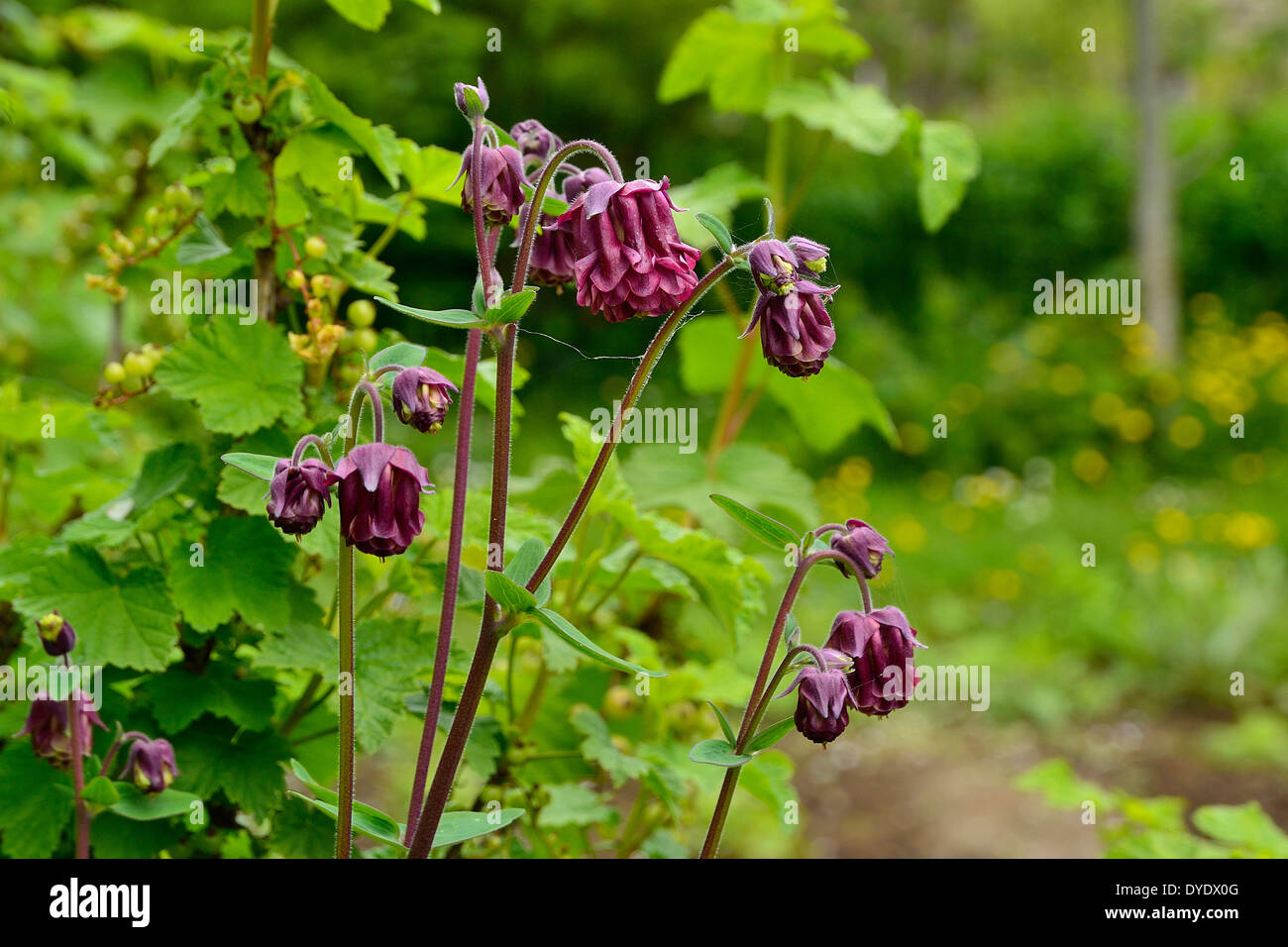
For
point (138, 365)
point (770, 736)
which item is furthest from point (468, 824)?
point (138, 365)

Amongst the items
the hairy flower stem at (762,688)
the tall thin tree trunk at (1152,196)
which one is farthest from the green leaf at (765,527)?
the tall thin tree trunk at (1152,196)

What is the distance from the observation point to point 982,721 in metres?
3.76

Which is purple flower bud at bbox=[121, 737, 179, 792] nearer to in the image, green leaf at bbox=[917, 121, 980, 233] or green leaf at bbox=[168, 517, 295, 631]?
green leaf at bbox=[168, 517, 295, 631]

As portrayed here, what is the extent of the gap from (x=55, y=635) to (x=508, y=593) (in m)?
0.44

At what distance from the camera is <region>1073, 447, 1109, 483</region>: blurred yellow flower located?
5.41 m

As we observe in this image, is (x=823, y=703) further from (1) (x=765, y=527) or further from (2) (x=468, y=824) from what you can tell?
(2) (x=468, y=824)

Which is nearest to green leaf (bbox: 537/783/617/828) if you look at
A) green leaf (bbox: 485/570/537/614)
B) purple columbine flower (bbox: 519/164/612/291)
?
green leaf (bbox: 485/570/537/614)

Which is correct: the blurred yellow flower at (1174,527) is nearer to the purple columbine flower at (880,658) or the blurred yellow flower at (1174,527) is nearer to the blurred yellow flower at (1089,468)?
the blurred yellow flower at (1089,468)

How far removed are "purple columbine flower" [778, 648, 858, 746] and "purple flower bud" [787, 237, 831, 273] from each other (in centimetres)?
30

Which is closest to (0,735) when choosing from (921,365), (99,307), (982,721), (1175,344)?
(99,307)

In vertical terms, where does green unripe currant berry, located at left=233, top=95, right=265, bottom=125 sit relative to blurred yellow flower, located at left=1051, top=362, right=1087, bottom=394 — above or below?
above

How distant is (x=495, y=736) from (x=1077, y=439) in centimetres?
506

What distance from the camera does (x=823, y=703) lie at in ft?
2.72

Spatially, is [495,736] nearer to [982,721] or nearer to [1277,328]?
[982,721]
